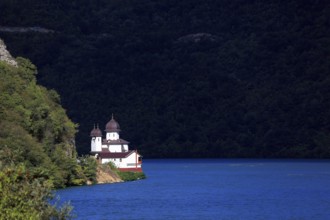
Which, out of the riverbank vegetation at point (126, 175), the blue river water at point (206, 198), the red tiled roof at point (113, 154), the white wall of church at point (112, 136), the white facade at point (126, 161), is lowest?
the blue river water at point (206, 198)

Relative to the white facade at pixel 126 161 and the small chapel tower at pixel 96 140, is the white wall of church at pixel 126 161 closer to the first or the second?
the white facade at pixel 126 161

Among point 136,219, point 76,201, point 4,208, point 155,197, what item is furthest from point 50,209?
point 155,197

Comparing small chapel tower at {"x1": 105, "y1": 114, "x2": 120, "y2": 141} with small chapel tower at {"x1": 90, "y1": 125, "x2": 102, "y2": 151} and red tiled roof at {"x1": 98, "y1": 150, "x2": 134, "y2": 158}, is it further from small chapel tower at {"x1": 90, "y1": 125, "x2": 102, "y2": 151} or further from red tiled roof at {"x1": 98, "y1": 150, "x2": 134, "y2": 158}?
red tiled roof at {"x1": 98, "y1": 150, "x2": 134, "y2": 158}

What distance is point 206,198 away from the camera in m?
94.4

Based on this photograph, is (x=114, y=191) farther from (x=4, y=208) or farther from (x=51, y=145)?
(x=4, y=208)

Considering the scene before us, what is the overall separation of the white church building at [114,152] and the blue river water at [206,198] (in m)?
2.78

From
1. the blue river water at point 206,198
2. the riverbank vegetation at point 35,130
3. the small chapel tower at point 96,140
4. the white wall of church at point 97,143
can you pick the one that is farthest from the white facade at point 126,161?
the riverbank vegetation at point 35,130

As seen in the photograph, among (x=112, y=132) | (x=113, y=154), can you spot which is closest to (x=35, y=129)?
(x=113, y=154)

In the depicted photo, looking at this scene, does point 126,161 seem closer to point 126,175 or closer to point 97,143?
point 126,175

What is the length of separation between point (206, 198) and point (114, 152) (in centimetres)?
4065

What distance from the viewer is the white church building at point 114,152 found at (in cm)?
12850

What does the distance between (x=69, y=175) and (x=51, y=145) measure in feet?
10.7

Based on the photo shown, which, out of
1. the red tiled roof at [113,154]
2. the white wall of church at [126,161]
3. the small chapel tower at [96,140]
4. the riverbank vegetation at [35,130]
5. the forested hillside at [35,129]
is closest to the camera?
the riverbank vegetation at [35,130]

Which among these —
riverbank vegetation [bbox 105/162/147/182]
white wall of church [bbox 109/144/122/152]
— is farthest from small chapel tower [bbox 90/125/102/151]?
riverbank vegetation [bbox 105/162/147/182]
